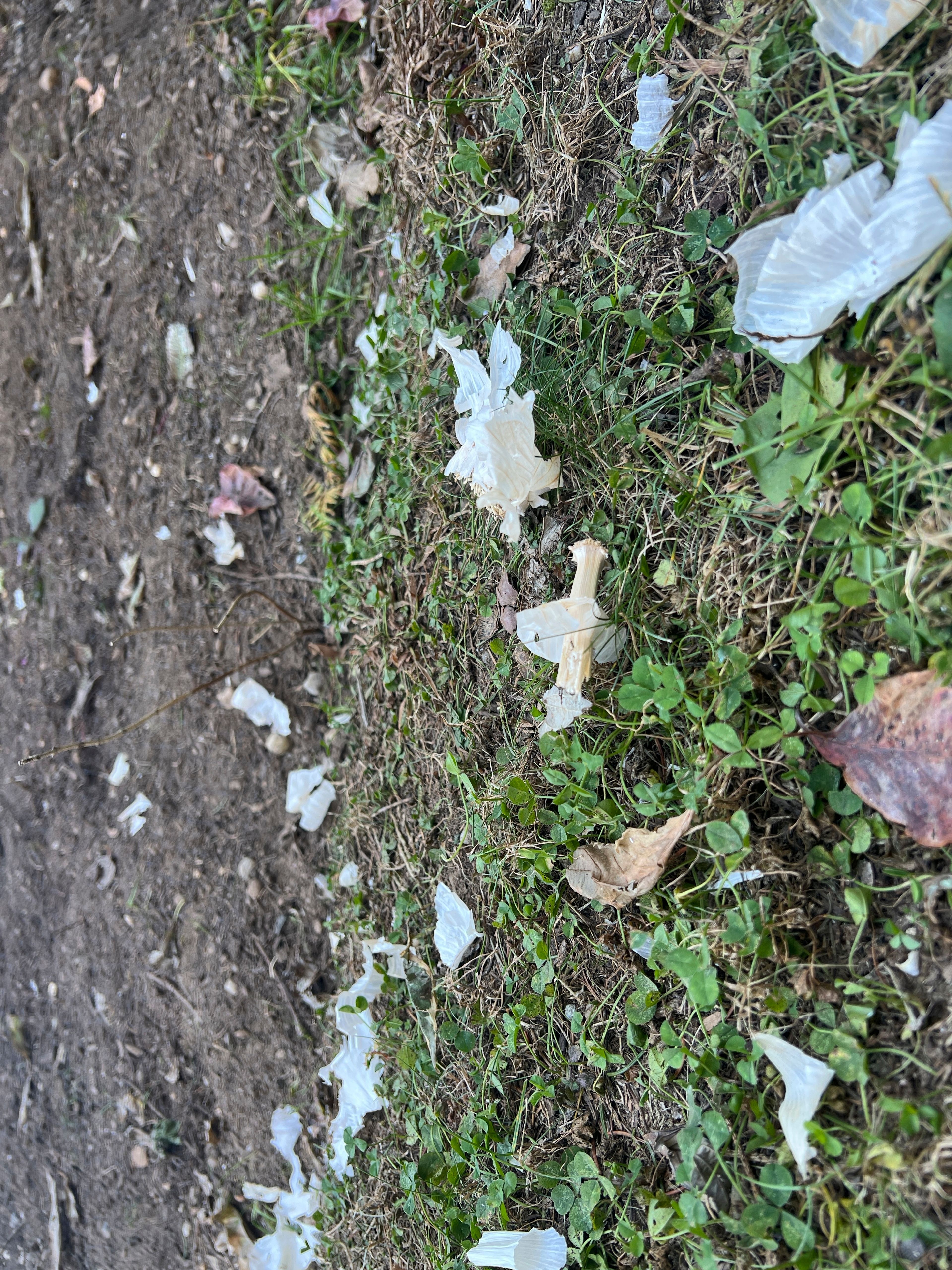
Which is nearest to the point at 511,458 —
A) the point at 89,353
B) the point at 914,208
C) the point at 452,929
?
the point at 914,208

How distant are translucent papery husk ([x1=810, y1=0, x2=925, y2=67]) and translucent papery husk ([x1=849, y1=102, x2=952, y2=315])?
0.41 feet

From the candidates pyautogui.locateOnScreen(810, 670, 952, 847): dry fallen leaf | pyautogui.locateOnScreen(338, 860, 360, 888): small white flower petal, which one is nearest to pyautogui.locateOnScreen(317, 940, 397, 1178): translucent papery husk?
pyautogui.locateOnScreen(338, 860, 360, 888): small white flower petal

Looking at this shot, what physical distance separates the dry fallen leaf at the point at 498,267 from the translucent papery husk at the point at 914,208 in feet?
2.33

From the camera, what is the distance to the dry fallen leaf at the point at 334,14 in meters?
1.95

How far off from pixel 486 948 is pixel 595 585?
74 centimetres

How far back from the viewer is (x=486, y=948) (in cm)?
159

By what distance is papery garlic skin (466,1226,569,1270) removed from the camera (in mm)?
1369

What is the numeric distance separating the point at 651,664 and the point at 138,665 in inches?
68.8

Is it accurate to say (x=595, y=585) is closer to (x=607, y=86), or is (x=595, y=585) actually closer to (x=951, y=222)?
(x=951, y=222)

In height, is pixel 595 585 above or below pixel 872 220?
below

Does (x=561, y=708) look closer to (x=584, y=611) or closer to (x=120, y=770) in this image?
(x=584, y=611)

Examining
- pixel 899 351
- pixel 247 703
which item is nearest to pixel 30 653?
pixel 247 703

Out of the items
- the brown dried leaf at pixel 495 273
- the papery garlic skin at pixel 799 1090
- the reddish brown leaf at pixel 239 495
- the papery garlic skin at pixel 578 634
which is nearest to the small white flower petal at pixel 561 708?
the papery garlic skin at pixel 578 634

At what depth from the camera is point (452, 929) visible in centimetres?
165
